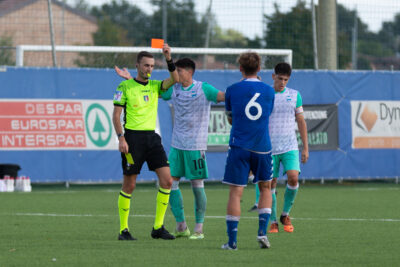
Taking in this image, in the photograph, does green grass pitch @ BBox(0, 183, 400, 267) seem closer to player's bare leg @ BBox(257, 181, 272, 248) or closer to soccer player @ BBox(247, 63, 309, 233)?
player's bare leg @ BBox(257, 181, 272, 248)

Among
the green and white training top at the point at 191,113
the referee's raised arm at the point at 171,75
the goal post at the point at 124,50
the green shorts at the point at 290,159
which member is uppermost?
the goal post at the point at 124,50

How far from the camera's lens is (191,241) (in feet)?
31.5

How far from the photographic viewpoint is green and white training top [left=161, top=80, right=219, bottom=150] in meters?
10.3

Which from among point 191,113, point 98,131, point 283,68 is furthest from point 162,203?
point 98,131

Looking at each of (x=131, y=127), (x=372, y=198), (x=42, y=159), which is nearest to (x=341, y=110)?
(x=372, y=198)

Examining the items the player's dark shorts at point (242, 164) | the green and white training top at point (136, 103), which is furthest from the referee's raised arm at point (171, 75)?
the player's dark shorts at point (242, 164)

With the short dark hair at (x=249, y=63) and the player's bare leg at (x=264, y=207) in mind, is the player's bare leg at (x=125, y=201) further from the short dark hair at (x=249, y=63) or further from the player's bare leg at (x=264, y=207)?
the short dark hair at (x=249, y=63)

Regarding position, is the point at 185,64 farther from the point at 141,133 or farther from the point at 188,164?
the point at 188,164

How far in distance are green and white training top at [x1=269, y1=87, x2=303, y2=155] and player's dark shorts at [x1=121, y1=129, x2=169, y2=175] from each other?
187 centimetres

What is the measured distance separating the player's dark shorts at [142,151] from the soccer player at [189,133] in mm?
369

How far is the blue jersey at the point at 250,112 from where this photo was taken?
862 cm

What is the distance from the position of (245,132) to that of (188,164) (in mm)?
1783

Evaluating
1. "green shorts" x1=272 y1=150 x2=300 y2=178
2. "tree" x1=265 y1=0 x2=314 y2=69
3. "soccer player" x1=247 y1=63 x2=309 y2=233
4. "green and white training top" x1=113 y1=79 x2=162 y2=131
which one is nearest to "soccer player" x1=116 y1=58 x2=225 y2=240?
"green and white training top" x1=113 y1=79 x2=162 y2=131

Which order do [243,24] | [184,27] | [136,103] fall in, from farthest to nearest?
[184,27] → [243,24] → [136,103]
